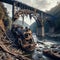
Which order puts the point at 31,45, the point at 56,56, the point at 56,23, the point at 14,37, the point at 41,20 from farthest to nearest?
the point at 56,23 → the point at 41,20 → the point at 14,37 → the point at 31,45 → the point at 56,56

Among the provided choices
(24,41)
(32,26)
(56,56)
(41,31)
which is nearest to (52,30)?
(41,31)

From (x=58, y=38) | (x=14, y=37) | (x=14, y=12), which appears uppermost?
(x=14, y=12)

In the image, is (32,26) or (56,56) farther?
(32,26)

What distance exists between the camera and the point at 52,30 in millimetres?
99562

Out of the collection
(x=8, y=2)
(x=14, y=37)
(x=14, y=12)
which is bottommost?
(x=14, y=37)

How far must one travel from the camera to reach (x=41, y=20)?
88.2m

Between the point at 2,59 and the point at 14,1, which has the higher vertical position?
the point at 14,1

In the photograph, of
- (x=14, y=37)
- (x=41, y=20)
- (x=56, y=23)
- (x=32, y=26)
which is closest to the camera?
(x=14, y=37)

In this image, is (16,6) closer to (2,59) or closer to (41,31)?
(41,31)

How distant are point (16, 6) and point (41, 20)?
20.9 m

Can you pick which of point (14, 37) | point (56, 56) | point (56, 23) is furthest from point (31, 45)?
point (56, 23)

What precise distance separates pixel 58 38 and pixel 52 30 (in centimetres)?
2637

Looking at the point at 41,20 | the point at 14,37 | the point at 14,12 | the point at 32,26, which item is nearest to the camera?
the point at 14,37

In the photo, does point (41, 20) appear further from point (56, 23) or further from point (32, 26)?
point (32, 26)
